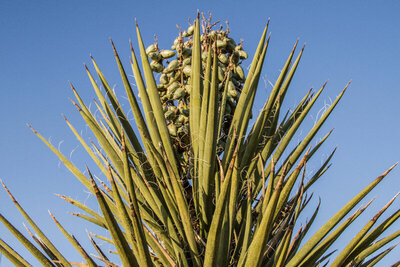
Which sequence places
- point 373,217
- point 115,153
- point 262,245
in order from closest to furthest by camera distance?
point 262,245, point 373,217, point 115,153

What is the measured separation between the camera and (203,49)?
2611 millimetres

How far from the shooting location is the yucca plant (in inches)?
66.2

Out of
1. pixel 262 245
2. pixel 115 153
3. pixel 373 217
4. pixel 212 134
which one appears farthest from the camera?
pixel 115 153

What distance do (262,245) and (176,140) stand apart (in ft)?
3.41

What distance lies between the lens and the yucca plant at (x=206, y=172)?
5.52 ft

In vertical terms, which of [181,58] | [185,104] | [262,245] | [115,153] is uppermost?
[181,58]

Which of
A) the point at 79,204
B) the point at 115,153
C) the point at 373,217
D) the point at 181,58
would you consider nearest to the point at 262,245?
the point at 373,217

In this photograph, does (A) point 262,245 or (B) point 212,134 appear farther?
(B) point 212,134

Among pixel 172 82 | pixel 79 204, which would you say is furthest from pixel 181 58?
pixel 79 204

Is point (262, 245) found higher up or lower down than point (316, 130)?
lower down

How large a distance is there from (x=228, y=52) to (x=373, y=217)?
1246 millimetres

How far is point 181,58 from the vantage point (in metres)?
2.55

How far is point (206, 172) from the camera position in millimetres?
1979

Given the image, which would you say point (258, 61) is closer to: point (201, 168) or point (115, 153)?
point (201, 168)
